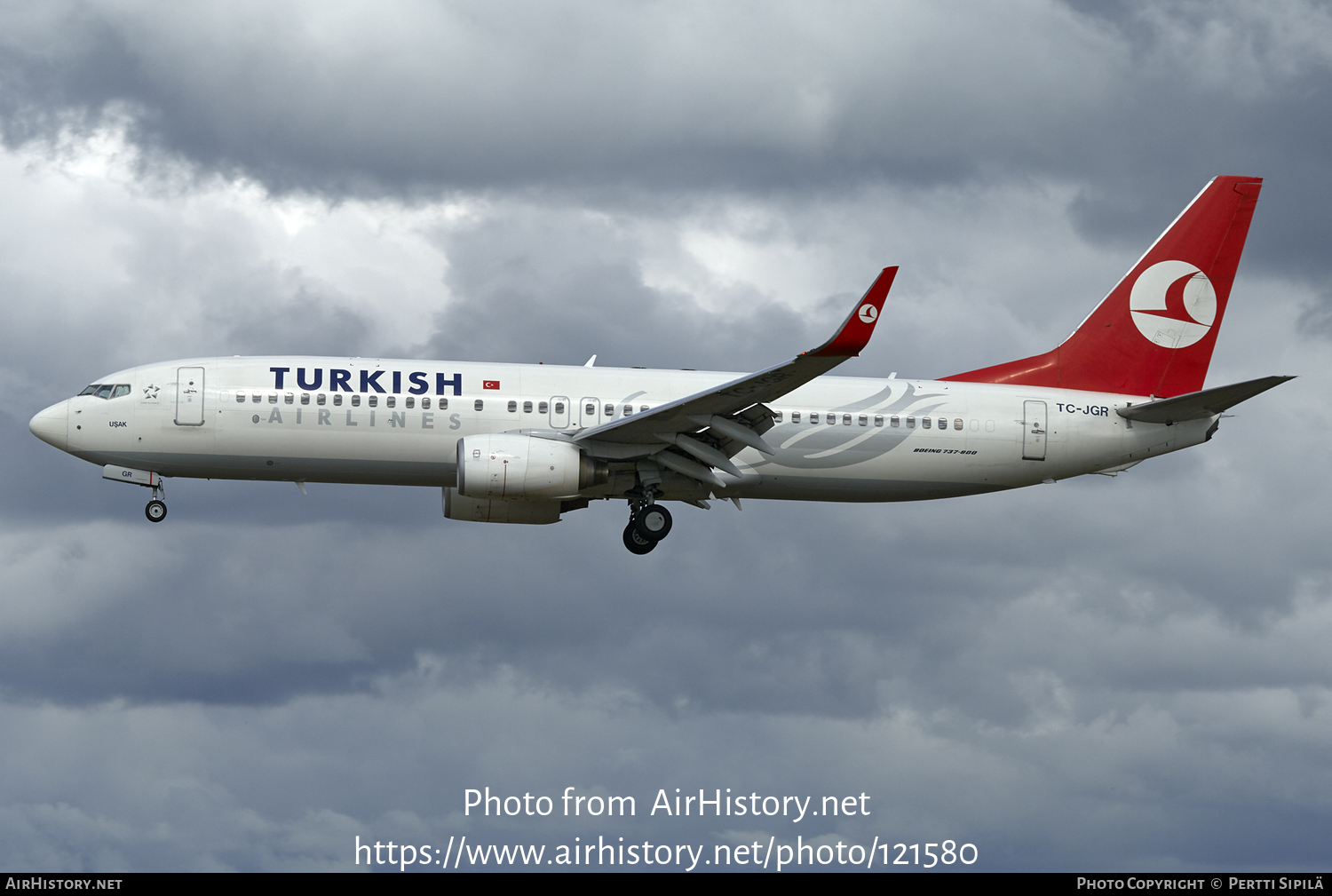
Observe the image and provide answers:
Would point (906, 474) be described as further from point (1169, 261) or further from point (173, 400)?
point (173, 400)

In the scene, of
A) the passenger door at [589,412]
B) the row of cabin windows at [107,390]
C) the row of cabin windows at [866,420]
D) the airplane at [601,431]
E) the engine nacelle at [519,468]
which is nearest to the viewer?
the engine nacelle at [519,468]

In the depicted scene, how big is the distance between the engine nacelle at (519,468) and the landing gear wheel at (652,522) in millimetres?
2416

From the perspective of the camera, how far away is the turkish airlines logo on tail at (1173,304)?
4619cm

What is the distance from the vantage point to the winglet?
32.9 meters

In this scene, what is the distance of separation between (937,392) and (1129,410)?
5.67 m

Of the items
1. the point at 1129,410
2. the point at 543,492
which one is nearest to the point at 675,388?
the point at 543,492

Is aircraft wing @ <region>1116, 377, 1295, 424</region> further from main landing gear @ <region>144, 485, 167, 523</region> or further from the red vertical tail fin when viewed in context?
main landing gear @ <region>144, 485, 167, 523</region>

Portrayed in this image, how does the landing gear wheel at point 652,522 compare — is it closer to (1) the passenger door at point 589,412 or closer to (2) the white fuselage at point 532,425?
(2) the white fuselage at point 532,425

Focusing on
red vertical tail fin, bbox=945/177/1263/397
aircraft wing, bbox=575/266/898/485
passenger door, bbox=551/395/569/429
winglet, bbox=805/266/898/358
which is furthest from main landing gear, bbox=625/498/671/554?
red vertical tail fin, bbox=945/177/1263/397

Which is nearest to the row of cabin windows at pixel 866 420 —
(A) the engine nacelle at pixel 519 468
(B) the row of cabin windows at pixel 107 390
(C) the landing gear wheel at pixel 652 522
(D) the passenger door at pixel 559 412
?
(C) the landing gear wheel at pixel 652 522

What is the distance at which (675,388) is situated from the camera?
41.2 metres

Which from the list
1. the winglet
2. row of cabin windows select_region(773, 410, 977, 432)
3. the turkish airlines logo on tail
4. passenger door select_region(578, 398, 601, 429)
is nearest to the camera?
the winglet

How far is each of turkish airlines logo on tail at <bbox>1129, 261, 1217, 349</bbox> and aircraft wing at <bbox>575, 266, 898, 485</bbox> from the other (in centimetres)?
1491

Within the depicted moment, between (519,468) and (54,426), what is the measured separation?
12.9 m
